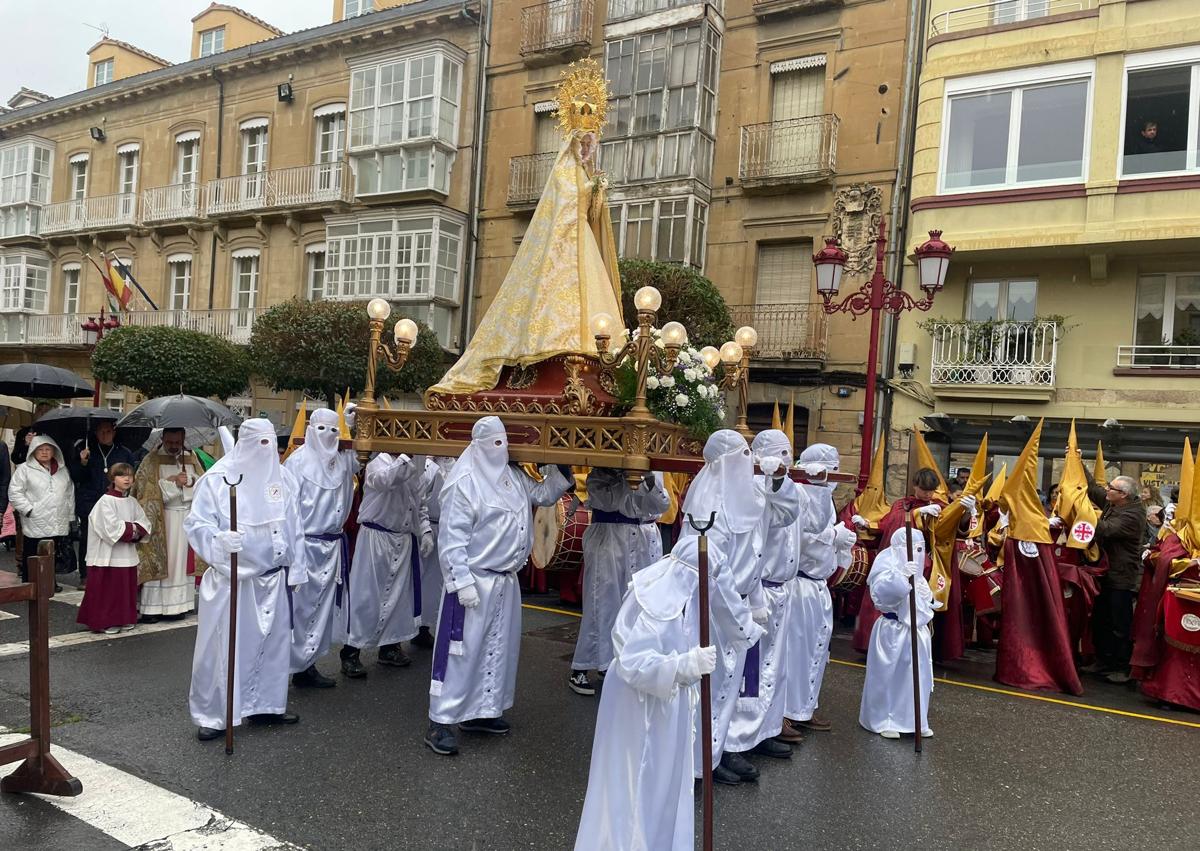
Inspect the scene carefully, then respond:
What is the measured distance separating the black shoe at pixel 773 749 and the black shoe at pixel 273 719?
117 inches

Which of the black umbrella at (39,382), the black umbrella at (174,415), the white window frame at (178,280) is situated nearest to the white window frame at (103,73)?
the white window frame at (178,280)

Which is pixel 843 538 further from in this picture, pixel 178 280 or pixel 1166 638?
pixel 178 280

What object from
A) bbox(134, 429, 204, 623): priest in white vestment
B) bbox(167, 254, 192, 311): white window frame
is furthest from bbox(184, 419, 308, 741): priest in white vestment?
bbox(167, 254, 192, 311): white window frame

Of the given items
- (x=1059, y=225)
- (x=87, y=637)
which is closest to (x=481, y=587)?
(x=87, y=637)

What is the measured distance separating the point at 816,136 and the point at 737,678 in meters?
14.1

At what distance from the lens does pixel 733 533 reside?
4754 millimetres

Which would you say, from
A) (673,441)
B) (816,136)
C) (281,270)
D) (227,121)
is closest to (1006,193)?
(816,136)

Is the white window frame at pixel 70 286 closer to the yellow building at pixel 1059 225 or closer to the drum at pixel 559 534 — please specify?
the drum at pixel 559 534

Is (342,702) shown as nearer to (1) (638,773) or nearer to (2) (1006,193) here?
(1) (638,773)

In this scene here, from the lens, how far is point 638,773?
11.9 feet

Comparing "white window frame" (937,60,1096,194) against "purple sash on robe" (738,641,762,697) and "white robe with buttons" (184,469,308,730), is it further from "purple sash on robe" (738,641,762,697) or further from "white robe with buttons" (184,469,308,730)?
"white robe with buttons" (184,469,308,730)

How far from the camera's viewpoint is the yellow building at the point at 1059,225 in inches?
550

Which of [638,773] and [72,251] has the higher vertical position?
[72,251]

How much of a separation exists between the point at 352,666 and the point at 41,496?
182 inches
